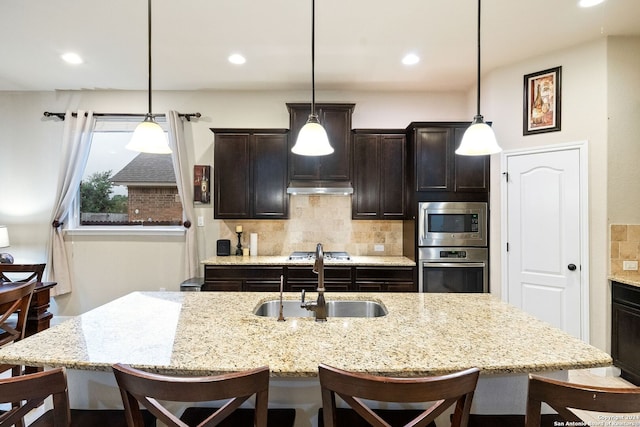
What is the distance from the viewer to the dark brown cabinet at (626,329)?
8.28 ft

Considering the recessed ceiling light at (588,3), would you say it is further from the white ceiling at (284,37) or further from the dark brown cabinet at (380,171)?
the dark brown cabinet at (380,171)

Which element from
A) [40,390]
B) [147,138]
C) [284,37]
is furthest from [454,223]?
[40,390]

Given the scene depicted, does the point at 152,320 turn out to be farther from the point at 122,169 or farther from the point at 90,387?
the point at 122,169

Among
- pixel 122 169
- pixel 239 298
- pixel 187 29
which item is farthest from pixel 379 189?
pixel 122 169

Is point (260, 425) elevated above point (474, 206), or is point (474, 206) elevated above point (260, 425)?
point (474, 206)

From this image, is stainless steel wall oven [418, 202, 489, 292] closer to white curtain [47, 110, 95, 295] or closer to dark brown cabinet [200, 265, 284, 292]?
dark brown cabinet [200, 265, 284, 292]

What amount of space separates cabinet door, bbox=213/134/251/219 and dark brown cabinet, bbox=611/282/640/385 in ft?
12.1

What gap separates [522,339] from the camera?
1334mm

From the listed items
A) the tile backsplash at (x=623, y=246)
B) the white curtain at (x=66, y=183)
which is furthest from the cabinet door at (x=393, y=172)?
the white curtain at (x=66, y=183)

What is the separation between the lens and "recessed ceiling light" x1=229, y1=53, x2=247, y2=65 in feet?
10.3

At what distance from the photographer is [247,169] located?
3.68 meters

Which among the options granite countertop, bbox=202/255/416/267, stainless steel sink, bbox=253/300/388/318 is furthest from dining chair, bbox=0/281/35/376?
granite countertop, bbox=202/255/416/267

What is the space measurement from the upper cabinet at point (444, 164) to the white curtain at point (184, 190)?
2.78 metres

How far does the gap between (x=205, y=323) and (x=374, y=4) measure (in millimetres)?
2480
